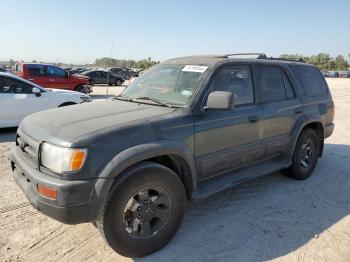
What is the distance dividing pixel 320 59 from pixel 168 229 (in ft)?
324

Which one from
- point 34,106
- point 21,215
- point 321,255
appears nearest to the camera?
point 321,255

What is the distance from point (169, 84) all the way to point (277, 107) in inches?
64.6

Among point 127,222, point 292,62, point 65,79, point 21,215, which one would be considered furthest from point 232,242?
point 65,79

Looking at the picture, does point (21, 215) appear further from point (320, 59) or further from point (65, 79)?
point (320, 59)

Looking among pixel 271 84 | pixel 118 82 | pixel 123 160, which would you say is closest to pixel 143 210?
pixel 123 160

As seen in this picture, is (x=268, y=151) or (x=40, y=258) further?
(x=268, y=151)

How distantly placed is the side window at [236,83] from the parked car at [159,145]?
0.04 ft

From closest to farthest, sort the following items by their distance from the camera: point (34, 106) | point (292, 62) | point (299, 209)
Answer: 1. point (299, 209)
2. point (292, 62)
3. point (34, 106)

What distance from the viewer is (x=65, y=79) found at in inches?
623

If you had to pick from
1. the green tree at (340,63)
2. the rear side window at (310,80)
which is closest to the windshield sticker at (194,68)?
the rear side window at (310,80)

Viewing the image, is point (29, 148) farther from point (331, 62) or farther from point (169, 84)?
point (331, 62)

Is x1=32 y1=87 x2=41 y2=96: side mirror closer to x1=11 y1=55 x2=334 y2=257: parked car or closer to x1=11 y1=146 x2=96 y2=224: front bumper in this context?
x1=11 y1=55 x2=334 y2=257: parked car

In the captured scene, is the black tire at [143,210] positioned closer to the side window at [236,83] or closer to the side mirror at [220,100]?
the side mirror at [220,100]

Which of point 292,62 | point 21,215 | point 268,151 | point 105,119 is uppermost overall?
point 292,62
